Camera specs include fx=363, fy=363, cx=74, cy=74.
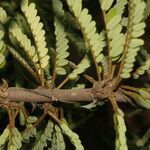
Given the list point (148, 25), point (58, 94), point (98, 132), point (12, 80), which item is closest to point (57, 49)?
point (58, 94)

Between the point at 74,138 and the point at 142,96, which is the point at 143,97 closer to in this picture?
the point at 142,96

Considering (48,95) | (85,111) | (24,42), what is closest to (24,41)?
(24,42)

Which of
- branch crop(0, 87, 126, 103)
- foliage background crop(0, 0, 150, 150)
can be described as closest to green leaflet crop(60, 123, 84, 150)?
branch crop(0, 87, 126, 103)

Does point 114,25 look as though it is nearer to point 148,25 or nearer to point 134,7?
point 134,7

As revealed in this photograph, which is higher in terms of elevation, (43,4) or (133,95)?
(43,4)

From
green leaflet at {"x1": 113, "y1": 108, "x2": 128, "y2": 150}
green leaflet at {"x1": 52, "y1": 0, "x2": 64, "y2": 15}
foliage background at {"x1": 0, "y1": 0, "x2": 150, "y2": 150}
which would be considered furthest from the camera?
foliage background at {"x1": 0, "y1": 0, "x2": 150, "y2": 150}

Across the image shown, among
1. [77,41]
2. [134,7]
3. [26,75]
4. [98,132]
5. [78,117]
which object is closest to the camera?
[134,7]

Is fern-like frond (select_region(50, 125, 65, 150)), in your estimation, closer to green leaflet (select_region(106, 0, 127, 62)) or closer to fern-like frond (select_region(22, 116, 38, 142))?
fern-like frond (select_region(22, 116, 38, 142))
